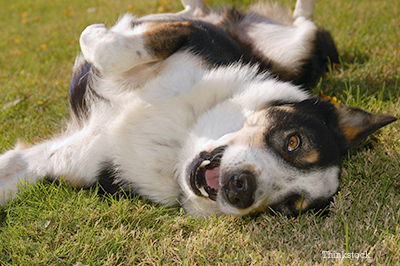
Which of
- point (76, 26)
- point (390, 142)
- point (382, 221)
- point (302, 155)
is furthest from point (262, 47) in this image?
point (76, 26)

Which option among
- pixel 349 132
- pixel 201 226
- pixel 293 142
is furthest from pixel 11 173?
pixel 349 132

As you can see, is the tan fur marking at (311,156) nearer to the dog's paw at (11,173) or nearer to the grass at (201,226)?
the grass at (201,226)

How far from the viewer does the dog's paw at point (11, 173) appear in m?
2.53

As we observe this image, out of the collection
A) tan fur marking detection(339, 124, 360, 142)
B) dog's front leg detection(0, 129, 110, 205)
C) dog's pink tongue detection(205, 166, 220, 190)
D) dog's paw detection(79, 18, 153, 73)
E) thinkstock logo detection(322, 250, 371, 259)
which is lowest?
thinkstock logo detection(322, 250, 371, 259)

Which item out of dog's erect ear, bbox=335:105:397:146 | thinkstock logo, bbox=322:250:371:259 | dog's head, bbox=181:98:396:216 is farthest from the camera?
dog's erect ear, bbox=335:105:397:146

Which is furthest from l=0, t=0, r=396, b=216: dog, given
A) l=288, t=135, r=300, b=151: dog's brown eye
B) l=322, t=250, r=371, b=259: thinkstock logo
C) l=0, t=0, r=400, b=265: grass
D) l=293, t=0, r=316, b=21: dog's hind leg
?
l=293, t=0, r=316, b=21: dog's hind leg

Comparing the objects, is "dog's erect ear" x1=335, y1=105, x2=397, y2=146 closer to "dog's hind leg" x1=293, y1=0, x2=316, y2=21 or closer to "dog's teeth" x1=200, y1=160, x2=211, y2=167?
"dog's teeth" x1=200, y1=160, x2=211, y2=167

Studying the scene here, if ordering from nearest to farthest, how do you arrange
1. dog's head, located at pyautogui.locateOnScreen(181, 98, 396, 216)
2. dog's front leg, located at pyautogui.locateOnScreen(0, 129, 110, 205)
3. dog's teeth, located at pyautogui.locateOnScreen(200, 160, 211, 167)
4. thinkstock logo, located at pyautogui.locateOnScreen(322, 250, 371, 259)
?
thinkstock logo, located at pyautogui.locateOnScreen(322, 250, 371, 259)
dog's head, located at pyautogui.locateOnScreen(181, 98, 396, 216)
dog's teeth, located at pyautogui.locateOnScreen(200, 160, 211, 167)
dog's front leg, located at pyautogui.locateOnScreen(0, 129, 110, 205)

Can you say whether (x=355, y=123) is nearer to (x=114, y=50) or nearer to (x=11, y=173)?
(x=114, y=50)

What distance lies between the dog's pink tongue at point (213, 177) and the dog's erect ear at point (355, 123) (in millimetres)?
954

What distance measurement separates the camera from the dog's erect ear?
2484 millimetres

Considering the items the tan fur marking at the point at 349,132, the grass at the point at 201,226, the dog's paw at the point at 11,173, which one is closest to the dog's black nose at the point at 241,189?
A: the grass at the point at 201,226

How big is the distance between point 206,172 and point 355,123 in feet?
3.56

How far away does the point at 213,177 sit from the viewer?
7.58 ft
